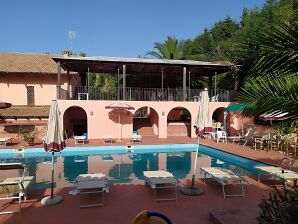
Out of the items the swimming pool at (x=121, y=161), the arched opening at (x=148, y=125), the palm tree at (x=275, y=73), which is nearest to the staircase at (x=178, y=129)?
the arched opening at (x=148, y=125)

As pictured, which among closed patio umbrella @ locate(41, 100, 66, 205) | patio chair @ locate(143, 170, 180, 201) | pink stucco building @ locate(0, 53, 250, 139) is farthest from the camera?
pink stucco building @ locate(0, 53, 250, 139)

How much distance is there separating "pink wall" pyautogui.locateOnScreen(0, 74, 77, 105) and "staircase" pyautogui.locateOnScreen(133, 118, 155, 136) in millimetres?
6772

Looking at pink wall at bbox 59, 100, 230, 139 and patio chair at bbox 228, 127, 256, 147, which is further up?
pink wall at bbox 59, 100, 230, 139

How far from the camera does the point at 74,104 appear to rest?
18.7 metres

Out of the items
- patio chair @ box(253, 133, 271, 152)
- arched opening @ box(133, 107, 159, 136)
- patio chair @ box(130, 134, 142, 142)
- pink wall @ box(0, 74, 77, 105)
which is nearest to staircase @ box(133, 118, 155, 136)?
arched opening @ box(133, 107, 159, 136)

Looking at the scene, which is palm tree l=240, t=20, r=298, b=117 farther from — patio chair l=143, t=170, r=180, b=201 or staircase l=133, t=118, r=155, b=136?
staircase l=133, t=118, r=155, b=136

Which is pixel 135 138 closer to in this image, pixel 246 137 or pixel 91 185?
pixel 246 137

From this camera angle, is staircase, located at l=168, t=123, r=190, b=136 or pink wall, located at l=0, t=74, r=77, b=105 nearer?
staircase, located at l=168, t=123, r=190, b=136

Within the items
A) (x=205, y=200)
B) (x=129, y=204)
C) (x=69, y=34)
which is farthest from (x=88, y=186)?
(x=69, y=34)

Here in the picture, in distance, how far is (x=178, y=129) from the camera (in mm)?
22141

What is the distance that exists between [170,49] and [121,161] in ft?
76.1

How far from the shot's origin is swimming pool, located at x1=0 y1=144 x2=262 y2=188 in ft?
35.0

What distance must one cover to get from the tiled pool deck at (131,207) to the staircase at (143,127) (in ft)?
45.4

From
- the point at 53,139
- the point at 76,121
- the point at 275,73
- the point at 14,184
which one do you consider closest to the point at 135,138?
the point at 76,121
